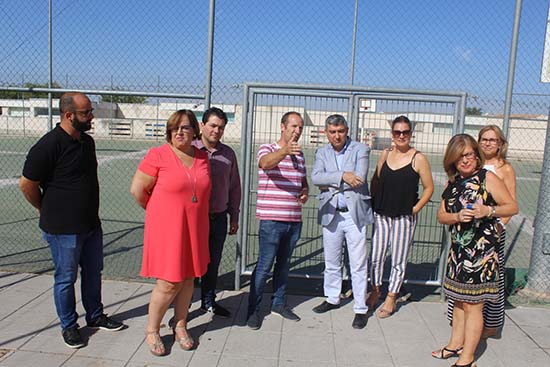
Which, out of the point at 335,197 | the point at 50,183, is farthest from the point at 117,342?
the point at 335,197

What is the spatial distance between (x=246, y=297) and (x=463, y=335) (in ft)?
6.77

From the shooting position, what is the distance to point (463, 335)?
A: 11.4 feet

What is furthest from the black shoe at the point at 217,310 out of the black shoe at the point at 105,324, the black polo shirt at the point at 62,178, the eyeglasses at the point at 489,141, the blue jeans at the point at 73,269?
the eyeglasses at the point at 489,141

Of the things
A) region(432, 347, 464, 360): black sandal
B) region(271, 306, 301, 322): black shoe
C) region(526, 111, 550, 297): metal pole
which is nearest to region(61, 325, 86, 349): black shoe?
region(271, 306, 301, 322): black shoe

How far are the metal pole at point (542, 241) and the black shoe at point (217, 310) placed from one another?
3.23 meters

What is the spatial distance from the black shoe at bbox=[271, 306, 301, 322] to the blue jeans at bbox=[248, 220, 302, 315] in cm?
26

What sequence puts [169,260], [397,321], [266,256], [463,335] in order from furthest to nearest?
[397,321], [266,256], [463,335], [169,260]

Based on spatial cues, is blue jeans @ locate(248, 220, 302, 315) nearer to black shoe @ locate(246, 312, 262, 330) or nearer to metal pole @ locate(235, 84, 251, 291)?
black shoe @ locate(246, 312, 262, 330)

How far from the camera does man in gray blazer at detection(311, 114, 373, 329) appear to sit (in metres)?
3.88

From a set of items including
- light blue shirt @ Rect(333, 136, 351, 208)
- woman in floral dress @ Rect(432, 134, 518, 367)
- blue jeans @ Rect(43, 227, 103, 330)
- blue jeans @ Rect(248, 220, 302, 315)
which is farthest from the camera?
light blue shirt @ Rect(333, 136, 351, 208)

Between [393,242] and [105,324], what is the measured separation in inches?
101

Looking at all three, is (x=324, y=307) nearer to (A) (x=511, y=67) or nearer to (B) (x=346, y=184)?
(B) (x=346, y=184)

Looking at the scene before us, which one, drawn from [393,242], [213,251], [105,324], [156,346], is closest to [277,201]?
[213,251]

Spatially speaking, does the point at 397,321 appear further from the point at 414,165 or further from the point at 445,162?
the point at 445,162
